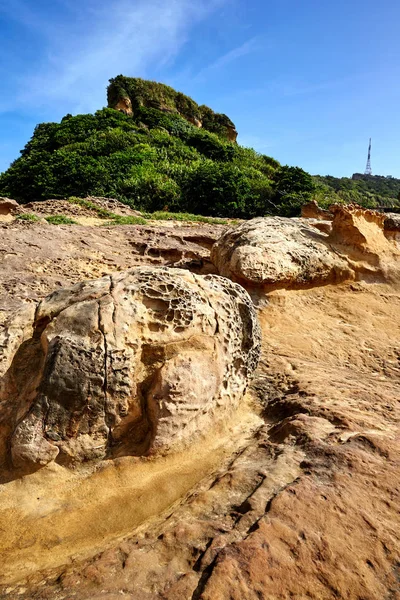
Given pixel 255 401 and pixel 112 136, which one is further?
pixel 112 136

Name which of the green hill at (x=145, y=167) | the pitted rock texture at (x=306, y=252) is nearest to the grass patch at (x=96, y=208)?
the green hill at (x=145, y=167)

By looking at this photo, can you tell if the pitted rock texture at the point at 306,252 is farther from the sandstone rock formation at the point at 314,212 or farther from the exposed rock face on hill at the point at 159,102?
the exposed rock face on hill at the point at 159,102

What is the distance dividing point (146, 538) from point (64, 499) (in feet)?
2.17

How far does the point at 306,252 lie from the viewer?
18.6 feet

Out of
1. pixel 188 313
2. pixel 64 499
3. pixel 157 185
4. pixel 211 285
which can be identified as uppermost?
pixel 157 185

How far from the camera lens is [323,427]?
2.56 m

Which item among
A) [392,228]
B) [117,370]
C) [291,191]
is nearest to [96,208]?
[392,228]

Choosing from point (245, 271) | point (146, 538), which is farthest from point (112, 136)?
point (146, 538)

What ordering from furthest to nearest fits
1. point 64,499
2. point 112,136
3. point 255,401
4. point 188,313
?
point 112,136 < point 255,401 < point 188,313 < point 64,499

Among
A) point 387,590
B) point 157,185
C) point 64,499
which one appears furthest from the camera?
point 157,185

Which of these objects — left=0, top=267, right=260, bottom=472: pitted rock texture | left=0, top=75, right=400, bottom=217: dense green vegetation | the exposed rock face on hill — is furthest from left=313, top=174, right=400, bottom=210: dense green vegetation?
left=0, top=267, right=260, bottom=472: pitted rock texture

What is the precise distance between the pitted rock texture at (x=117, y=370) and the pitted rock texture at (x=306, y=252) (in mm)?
2222

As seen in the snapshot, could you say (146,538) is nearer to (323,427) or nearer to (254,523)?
(254,523)

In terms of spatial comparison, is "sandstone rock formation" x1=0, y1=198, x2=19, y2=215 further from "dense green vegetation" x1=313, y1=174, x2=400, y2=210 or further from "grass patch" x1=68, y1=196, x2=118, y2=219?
"dense green vegetation" x1=313, y1=174, x2=400, y2=210
